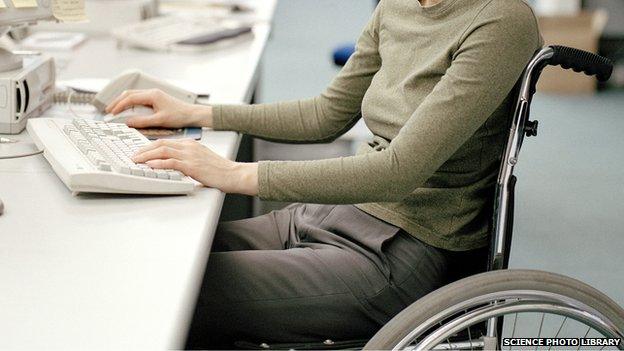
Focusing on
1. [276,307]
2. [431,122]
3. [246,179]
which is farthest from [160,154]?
[431,122]

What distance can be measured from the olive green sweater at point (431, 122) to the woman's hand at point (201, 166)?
1.1 inches

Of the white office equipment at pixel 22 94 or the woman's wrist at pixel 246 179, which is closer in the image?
the woman's wrist at pixel 246 179

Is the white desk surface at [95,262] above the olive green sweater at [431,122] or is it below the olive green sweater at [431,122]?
below

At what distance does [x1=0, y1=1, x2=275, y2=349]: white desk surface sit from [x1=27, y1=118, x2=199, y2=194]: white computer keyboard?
0.02 metres

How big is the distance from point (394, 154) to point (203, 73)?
1.01 m

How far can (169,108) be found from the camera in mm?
1686

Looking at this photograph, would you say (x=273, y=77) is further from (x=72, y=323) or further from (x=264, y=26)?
(x=72, y=323)

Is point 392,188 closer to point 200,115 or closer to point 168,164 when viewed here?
point 168,164

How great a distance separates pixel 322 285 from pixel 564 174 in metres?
2.53

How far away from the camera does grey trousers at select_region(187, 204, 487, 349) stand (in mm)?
1335

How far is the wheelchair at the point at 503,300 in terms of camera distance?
112 cm

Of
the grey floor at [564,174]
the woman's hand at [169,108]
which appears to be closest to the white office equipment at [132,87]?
the woman's hand at [169,108]

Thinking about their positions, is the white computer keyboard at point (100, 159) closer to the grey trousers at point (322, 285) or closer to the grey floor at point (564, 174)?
the grey trousers at point (322, 285)

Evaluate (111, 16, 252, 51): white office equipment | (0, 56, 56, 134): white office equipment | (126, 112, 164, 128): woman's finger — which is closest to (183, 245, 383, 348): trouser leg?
(126, 112, 164, 128): woman's finger
